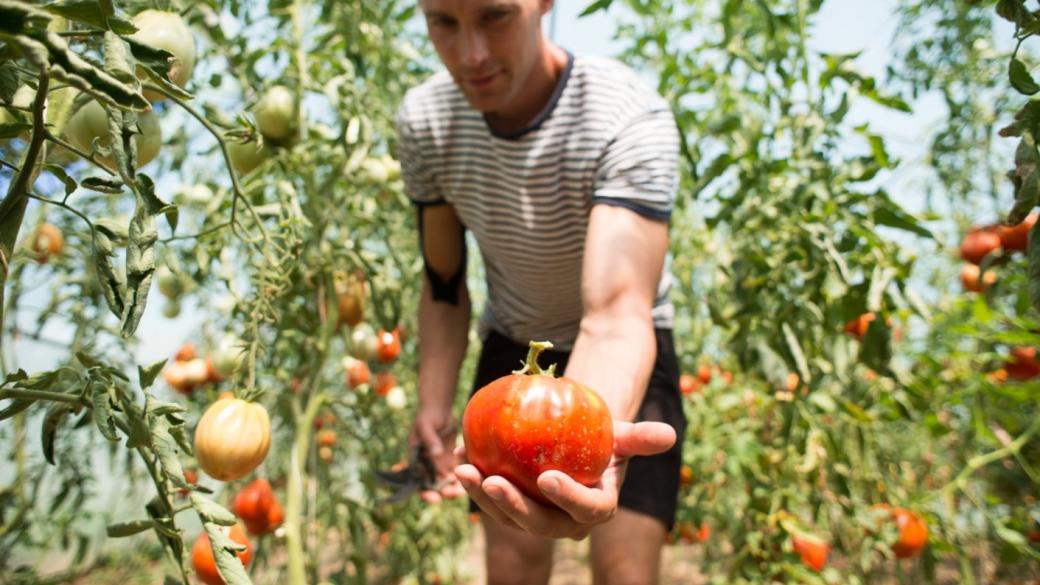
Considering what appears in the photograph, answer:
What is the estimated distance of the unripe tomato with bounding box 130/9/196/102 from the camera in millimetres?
736

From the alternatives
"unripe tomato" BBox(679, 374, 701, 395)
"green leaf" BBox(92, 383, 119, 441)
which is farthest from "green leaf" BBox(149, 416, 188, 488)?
"unripe tomato" BBox(679, 374, 701, 395)

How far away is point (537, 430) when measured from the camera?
2.29ft

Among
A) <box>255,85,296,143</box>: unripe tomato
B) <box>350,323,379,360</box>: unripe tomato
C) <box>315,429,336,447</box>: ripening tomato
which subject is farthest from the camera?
<box>315,429,336,447</box>: ripening tomato

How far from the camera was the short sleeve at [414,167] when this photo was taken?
1396mm

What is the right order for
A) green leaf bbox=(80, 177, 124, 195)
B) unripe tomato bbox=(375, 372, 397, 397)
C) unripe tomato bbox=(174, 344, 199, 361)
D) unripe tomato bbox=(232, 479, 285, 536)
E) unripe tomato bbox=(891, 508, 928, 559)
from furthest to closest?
unripe tomato bbox=(174, 344, 199, 361)
unripe tomato bbox=(375, 372, 397, 397)
unripe tomato bbox=(891, 508, 928, 559)
unripe tomato bbox=(232, 479, 285, 536)
green leaf bbox=(80, 177, 124, 195)

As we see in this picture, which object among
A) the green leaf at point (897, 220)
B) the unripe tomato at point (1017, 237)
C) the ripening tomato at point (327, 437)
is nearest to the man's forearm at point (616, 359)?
the green leaf at point (897, 220)

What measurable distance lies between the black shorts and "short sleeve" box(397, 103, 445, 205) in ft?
0.97

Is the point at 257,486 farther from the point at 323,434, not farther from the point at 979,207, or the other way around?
the point at 979,207

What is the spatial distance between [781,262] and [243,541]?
3.48 feet

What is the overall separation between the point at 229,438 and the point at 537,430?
0.44 m

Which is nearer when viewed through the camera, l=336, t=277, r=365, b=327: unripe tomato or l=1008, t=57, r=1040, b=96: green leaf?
l=1008, t=57, r=1040, b=96: green leaf

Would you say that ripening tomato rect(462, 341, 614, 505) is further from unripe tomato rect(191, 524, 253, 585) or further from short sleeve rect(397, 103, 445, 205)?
short sleeve rect(397, 103, 445, 205)

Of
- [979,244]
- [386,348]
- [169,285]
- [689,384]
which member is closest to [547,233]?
[386,348]

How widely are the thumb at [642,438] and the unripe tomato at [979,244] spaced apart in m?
1.67
